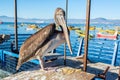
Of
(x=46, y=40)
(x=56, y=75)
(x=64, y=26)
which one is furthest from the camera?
(x=64, y=26)

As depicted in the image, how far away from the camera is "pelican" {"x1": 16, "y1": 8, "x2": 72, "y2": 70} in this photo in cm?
567

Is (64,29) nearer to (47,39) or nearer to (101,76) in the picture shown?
(47,39)

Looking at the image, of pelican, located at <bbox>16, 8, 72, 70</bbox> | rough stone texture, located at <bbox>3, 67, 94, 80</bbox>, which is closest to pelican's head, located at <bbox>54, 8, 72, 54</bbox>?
pelican, located at <bbox>16, 8, 72, 70</bbox>

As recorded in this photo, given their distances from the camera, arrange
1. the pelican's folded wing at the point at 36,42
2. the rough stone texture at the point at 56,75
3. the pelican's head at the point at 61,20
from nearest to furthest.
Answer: the rough stone texture at the point at 56,75
the pelican's folded wing at the point at 36,42
the pelican's head at the point at 61,20

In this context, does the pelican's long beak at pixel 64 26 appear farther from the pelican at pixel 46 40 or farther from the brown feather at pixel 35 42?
the brown feather at pixel 35 42

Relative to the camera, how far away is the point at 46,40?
5.69 metres

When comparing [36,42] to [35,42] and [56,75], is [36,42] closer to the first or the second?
[35,42]

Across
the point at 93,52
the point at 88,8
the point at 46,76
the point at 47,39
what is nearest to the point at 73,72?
the point at 46,76

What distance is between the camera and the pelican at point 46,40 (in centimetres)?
567

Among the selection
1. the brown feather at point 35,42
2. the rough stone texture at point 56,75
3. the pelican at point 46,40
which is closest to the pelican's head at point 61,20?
the pelican at point 46,40

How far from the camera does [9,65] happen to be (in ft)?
30.5

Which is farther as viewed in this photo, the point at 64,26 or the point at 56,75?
the point at 64,26

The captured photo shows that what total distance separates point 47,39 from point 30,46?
18.4 inches

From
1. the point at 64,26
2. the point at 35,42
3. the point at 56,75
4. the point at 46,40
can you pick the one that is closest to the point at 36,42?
the point at 35,42
